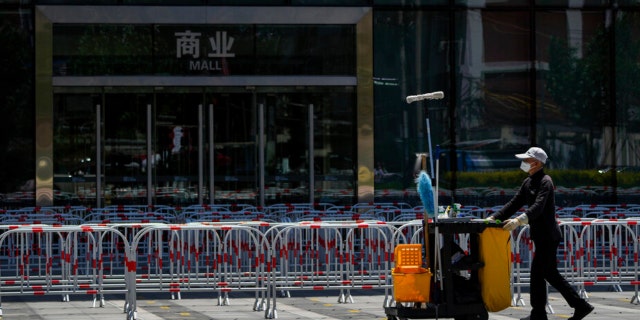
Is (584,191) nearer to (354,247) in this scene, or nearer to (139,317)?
(354,247)

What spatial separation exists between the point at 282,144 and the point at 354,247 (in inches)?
268

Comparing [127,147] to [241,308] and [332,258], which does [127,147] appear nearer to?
[332,258]

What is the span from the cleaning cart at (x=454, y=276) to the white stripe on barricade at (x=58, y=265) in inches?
151

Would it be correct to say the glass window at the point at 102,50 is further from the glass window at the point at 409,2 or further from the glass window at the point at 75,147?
the glass window at the point at 409,2

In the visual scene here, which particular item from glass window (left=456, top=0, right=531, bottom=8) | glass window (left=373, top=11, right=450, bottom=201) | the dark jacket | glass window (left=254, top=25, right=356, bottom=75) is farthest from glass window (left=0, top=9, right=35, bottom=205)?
the dark jacket

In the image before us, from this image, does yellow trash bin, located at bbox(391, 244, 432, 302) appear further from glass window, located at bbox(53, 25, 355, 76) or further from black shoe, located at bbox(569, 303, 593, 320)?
glass window, located at bbox(53, 25, 355, 76)

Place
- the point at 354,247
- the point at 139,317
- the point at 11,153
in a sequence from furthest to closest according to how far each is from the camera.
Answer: the point at 11,153 < the point at 354,247 < the point at 139,317

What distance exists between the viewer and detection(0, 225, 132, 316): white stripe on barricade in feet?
51.4

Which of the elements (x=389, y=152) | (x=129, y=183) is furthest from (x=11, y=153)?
(x=389, y=152)

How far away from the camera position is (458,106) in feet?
78.1

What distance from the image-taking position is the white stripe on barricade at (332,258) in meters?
16.1

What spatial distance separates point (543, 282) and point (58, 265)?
655 centimetres

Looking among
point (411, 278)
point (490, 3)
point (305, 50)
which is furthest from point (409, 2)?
point (411, 278)

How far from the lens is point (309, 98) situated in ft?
77.2
